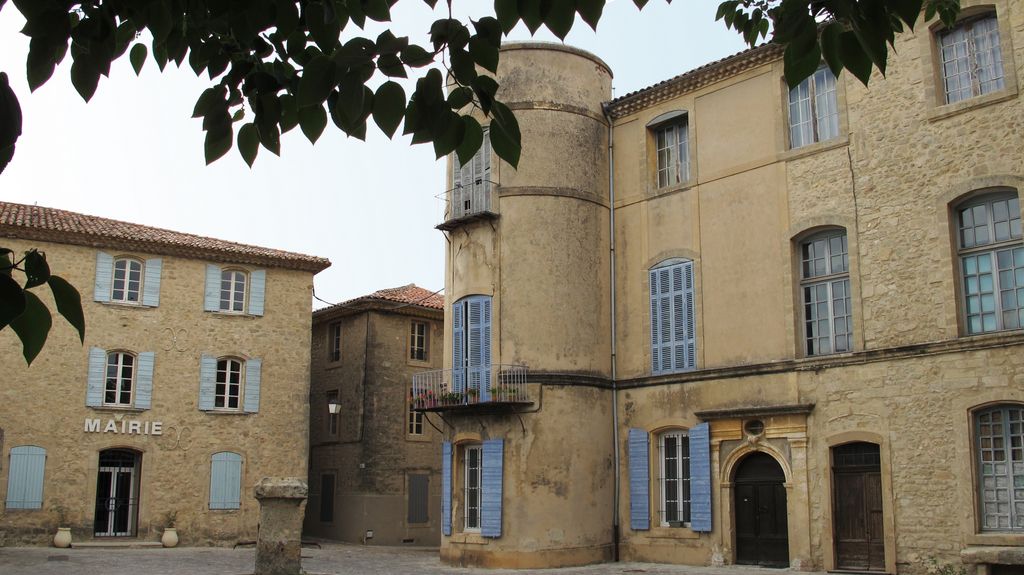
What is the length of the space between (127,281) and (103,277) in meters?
0.69

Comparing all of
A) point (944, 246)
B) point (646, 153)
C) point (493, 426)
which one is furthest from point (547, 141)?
point (944, 246)

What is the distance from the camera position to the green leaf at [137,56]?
3656 mm

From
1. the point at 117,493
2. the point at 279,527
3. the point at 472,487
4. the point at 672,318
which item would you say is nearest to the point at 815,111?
the point at 672,318

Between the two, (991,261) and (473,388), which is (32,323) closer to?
(991,261)

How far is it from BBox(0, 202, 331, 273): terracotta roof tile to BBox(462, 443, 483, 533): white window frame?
396 inches

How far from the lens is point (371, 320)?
107ft

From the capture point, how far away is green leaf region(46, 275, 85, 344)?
2557 mm

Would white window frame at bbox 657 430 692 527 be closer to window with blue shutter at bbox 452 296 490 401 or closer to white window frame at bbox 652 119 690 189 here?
window with blue shutter at bbox 452 296 490 401

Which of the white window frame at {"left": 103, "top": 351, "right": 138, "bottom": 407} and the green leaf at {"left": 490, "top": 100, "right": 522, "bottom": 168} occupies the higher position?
the white window frame at {"left": 103, "top": 351, "right": 138, "bottom": 407}

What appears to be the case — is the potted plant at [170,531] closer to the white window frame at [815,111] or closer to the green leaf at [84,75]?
the white window frame at [815,111]

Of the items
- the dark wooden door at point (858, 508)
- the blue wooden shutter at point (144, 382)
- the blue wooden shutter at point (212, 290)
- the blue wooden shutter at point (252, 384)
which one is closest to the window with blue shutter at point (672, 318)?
the dark wooden door at point (858, 508)

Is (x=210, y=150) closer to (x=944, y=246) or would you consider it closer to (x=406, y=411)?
(x=944, y=246)

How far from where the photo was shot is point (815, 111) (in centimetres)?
1995

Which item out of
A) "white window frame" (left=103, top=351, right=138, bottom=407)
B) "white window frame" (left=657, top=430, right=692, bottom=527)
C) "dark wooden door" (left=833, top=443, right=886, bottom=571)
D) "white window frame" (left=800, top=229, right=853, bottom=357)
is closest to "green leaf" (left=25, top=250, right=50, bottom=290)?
"dark wooden door" (left=833, top=443, right=886, bottom=571)
